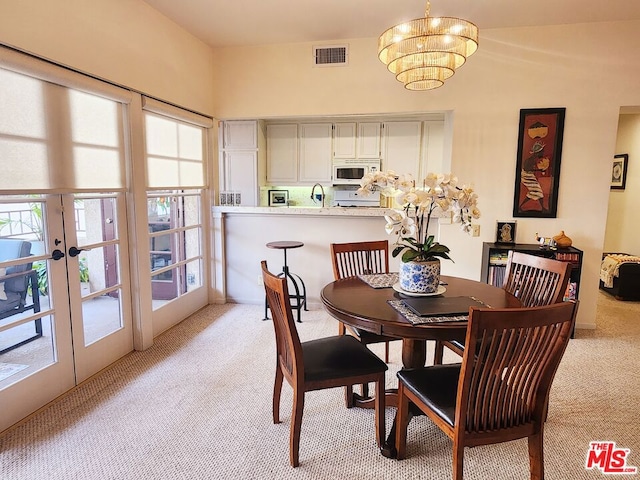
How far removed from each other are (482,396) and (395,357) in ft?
5.33

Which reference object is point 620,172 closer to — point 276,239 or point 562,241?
point 562,241

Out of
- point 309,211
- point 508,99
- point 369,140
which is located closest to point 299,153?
point 369,140

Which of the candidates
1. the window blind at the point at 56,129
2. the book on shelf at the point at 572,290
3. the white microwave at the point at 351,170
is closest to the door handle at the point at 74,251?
the window blind at the point at 56,129

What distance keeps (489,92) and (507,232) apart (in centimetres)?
136

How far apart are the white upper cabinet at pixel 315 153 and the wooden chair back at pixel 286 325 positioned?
3501mm

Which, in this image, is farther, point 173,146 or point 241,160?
point 241,160

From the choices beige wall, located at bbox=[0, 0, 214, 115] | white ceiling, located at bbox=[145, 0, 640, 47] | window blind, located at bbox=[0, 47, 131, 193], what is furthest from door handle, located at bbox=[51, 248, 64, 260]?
white ceiling, located at bbox=[145, 0, 640, 47]

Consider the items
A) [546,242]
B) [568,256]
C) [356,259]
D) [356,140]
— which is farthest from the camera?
[356,140]

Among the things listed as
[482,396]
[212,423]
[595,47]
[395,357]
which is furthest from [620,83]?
[212,423]

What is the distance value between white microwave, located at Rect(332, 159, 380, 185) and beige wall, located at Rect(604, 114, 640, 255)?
12.2 ft

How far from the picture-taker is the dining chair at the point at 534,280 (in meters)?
2.27

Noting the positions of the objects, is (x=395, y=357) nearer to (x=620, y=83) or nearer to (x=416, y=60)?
(x=416, y=60)

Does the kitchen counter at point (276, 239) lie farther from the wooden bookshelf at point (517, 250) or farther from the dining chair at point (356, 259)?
the dining chair at point (356, 259)

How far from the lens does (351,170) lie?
→ 5273 millimetres
